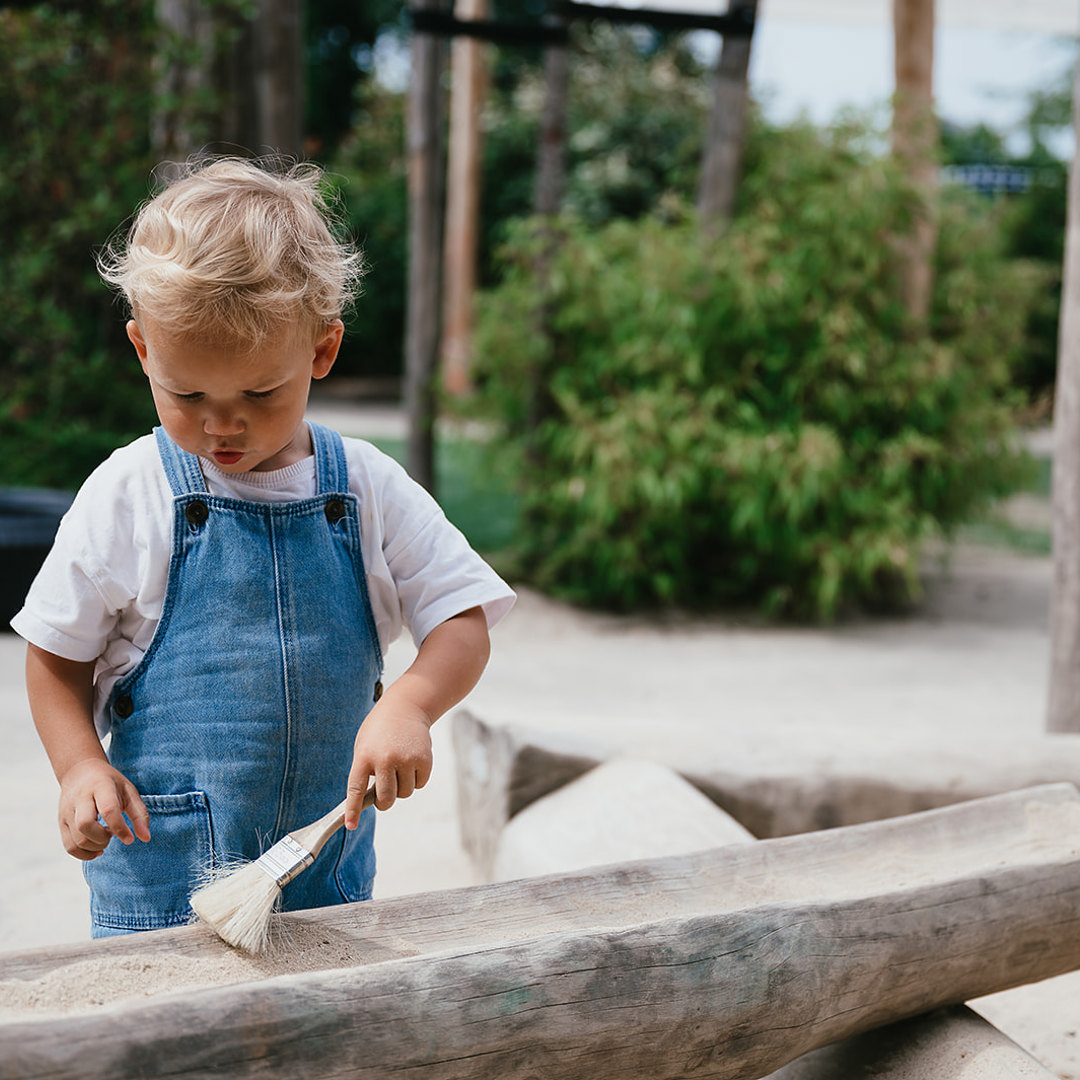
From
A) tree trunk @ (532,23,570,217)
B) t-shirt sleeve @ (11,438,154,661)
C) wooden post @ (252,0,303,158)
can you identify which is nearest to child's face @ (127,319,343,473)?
t-shirt sleeve @ (11,438,154,661)

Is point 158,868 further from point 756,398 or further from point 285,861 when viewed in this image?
point 756,398

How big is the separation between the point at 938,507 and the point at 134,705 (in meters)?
5.30

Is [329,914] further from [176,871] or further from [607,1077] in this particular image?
[607,1077]

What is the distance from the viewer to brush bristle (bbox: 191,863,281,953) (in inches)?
53.2

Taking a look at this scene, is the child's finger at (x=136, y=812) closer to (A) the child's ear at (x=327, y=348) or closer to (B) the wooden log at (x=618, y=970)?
(B) the wooden log at (x=618, y=970)

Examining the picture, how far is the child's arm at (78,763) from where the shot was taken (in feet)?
4.47

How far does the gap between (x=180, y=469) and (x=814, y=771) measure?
1.64 m

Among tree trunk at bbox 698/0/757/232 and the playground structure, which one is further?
tree trunk at bbox 698/0/757/232

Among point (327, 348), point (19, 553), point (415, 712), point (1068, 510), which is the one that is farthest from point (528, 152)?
point (415, 712)

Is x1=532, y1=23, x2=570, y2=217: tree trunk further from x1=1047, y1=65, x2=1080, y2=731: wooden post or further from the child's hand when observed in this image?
the child's hand

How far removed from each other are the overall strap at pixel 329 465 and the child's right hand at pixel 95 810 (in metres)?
0.43

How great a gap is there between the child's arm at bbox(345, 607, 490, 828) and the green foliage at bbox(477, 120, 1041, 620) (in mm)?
4088

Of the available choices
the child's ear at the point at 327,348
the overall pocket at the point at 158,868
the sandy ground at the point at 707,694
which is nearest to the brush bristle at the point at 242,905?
the overall pocket at the point at 158,868

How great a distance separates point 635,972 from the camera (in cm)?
138
